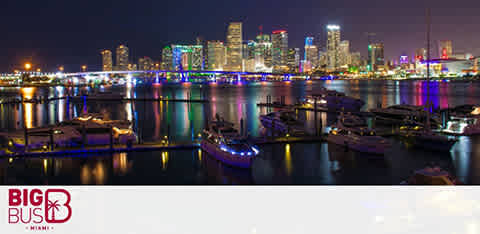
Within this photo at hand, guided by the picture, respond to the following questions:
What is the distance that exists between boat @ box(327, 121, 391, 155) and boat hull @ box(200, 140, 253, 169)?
3.64 metres

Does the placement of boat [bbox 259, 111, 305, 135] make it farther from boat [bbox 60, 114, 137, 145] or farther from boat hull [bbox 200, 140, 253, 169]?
boat [bbox 60, 114, 137, 145]

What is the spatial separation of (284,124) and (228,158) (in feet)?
20.6

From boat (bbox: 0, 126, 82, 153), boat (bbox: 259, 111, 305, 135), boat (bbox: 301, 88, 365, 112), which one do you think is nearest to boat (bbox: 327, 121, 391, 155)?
boat (bbox: 259, 111, 305, 135)

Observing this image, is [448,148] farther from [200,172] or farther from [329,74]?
[329,74]

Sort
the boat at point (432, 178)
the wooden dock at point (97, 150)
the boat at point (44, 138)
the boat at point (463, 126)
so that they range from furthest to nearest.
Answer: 1. the boat at point (463, 126)
2. the boat at point (44, 138)
3. the wooden dock at point (97, 150)
4. the boat at point (432, 178)

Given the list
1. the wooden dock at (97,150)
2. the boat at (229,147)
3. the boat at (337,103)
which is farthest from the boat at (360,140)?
the boat at (337,103)

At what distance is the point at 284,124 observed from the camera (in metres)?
16.5

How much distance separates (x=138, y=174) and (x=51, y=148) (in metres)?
3.52

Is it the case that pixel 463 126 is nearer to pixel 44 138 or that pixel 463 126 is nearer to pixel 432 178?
pixel 432 178

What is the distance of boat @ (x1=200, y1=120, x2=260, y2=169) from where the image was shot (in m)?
10.3
